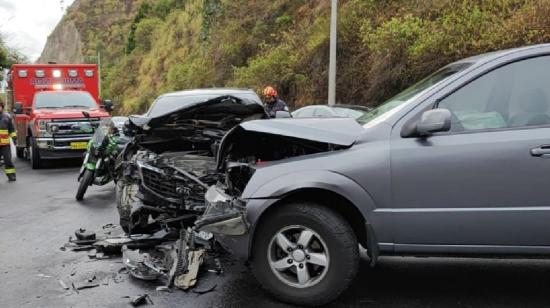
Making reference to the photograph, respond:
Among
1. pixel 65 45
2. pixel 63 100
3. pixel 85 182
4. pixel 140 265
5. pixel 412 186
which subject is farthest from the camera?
pixel 65 45

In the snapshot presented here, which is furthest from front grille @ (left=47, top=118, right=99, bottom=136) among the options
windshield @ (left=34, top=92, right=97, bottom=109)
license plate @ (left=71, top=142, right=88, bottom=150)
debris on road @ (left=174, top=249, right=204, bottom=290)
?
debris on road @ (left=174, top=249, right=204, bottom=290)

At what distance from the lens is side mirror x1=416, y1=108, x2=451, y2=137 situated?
3631mm

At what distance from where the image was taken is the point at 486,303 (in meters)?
4.07

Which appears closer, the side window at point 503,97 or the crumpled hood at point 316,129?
the side window at point 503,97

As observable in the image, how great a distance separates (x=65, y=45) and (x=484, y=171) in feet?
277

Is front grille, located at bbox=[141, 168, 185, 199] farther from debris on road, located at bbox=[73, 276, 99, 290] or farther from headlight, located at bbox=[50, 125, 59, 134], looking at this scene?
headlight, located at bbox=[50, 125, 59, 134]

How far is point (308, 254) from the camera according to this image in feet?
12.9

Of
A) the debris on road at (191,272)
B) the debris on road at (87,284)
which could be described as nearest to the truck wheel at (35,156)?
the debris on road at (87,284)

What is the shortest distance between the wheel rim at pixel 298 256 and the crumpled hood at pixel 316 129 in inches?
26.5

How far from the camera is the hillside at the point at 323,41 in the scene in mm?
12742

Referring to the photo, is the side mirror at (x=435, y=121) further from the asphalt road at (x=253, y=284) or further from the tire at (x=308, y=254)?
the asphalt road at (x=253, y=284)

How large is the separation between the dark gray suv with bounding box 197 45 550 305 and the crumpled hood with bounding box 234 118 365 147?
0.01m

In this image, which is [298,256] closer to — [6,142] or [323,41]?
[6,142]

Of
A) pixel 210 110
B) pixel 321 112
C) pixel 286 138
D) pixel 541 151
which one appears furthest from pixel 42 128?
pixel 541 151
